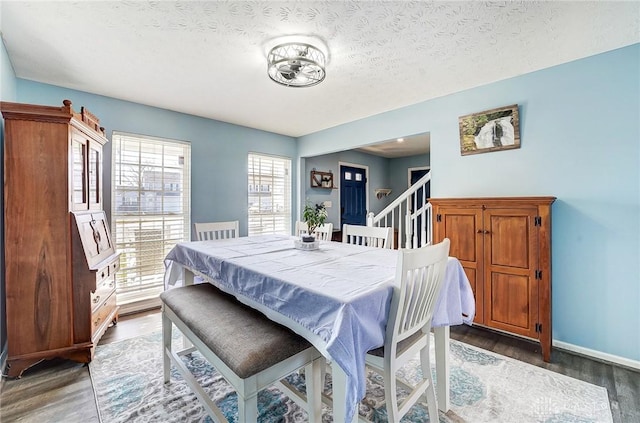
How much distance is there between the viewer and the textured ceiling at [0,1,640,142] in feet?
5.60

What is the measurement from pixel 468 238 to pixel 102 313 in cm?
335

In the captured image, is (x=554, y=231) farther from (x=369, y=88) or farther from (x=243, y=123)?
(x=243, y=123)

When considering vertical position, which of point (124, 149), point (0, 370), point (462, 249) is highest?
point (124, 149)

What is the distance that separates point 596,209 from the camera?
224 cm

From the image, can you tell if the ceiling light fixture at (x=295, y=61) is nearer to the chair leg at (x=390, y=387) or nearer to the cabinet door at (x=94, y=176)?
the cabinet door at (x=94, y=176)

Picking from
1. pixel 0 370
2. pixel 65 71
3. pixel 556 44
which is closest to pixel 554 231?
pixel 556 44

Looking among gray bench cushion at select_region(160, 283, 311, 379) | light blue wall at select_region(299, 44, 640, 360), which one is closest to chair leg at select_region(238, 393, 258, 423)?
gray bench cushion at select_region(160, 283, 311, 379)

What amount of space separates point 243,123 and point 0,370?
3.40 m

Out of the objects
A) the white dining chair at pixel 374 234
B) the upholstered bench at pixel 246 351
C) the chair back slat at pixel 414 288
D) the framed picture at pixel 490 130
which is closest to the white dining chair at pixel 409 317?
the chair back slat at pixel 414 288

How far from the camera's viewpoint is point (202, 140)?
3.81 meters

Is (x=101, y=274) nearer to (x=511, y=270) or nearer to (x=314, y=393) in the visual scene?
(x=314, y=393)

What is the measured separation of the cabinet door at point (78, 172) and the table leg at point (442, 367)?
110 inches

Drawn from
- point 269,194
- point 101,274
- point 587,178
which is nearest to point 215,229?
point 101,274

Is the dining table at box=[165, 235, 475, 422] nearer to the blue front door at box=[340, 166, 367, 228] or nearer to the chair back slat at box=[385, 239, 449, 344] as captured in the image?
the chair back slat at box=[385, 239, 449, 344]
